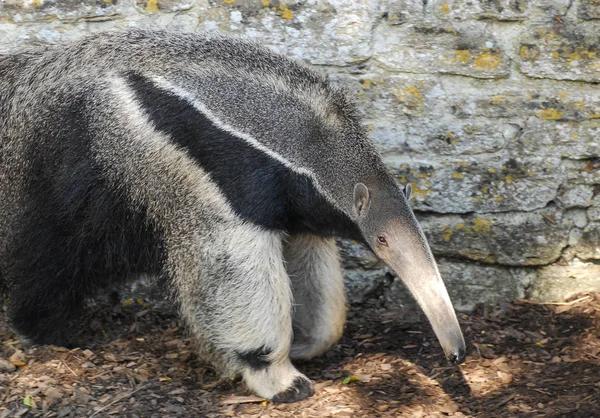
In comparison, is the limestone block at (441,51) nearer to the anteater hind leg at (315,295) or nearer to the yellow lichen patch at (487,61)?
the yellow lichen patch at (487,61)

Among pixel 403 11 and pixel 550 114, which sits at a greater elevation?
pixel 403 11

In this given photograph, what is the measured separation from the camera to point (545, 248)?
216 inches

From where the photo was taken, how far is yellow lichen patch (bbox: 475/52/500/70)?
17.0 ft

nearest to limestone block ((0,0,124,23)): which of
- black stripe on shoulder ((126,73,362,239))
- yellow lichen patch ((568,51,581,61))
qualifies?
black stripe on shoulder ((126,73,362,239))

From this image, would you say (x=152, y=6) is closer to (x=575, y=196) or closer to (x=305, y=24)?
(x=305, y=24)

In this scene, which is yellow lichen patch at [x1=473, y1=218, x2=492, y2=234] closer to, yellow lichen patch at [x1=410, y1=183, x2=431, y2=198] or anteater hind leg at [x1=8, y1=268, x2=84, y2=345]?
yellow lichen patch at [x1=410, y1=183, x2=431, y2=198]

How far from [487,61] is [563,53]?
46 cm

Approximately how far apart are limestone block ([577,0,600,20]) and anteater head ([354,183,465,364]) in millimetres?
1724

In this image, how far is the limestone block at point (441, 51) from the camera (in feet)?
16.9

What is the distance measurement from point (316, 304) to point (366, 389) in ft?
1.97

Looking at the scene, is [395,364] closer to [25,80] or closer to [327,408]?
[327,408]

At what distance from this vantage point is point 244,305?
14.5 feet

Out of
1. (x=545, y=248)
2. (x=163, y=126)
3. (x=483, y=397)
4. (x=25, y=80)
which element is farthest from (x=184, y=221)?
(x=545, y=248)

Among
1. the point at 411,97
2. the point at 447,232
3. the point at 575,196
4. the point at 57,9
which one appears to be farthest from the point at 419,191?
the point at 57,9
